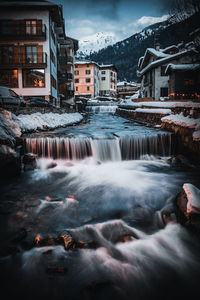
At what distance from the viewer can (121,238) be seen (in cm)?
371

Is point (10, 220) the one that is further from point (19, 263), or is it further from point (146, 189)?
point (146, 189)

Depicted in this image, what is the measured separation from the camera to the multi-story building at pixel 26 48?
23062mm

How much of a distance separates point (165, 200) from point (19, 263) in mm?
3834

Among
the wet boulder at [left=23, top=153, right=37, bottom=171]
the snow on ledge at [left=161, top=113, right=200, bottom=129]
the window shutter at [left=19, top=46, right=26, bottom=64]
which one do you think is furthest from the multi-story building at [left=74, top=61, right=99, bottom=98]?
the wet boulder at [left=23, top=153, right=37, bottom=171]

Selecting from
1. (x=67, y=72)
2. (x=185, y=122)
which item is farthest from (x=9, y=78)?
(x=185, y=122)

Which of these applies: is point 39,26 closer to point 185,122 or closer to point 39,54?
point 39,54

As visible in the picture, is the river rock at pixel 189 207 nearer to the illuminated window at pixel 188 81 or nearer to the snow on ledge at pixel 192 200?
the snow on ledge at pixel 192 200

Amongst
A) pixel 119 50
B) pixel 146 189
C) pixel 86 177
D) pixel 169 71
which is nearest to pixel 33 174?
pixel 86 177

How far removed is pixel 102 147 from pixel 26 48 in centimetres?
2165

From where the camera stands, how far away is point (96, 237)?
375 centimetres

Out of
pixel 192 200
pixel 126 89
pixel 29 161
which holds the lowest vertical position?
pixel 192 200

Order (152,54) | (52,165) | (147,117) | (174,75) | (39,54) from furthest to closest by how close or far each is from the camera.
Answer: (152,54) < (174,75) < (39,54) < (147,117) < (52,165)

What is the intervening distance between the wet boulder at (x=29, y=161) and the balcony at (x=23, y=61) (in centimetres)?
1889

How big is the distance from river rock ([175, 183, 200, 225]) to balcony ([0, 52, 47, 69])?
77.3ft
